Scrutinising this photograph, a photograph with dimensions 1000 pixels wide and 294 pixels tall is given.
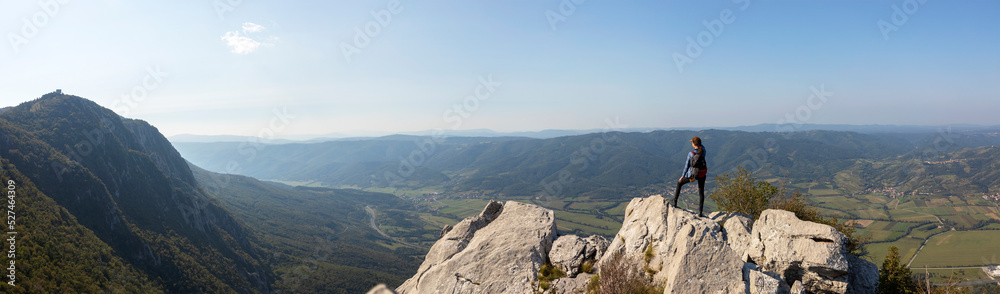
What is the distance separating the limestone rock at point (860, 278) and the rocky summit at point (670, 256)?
38 mm

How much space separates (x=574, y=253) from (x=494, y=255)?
3737mm

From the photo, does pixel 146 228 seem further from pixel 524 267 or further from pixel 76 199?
pixel 524 267

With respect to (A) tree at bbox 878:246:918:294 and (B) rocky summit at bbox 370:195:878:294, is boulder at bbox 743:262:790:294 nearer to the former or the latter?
(B) rocky summit at bbox 370:195:878:294

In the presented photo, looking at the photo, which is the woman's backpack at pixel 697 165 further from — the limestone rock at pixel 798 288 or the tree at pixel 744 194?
the tree at pixel 744 194

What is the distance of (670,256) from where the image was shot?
1238 centimetres

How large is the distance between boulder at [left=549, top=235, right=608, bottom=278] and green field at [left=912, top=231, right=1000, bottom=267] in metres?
141

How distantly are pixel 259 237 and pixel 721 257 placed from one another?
210 metres

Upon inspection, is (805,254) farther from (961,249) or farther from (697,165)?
(961,249)

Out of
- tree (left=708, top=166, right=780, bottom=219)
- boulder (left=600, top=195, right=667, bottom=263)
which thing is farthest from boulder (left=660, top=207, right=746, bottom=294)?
tree (left=708, top=166, right=780, bottom=219)

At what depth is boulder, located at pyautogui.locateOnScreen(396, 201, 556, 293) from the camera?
49.5 feet

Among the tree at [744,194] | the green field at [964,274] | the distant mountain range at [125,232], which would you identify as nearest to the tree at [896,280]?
the tree at [744,194]

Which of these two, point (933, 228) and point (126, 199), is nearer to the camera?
point (126, 199)

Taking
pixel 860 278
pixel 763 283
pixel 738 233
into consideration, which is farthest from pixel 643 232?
pixel 860 278

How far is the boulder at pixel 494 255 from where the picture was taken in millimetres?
15078
